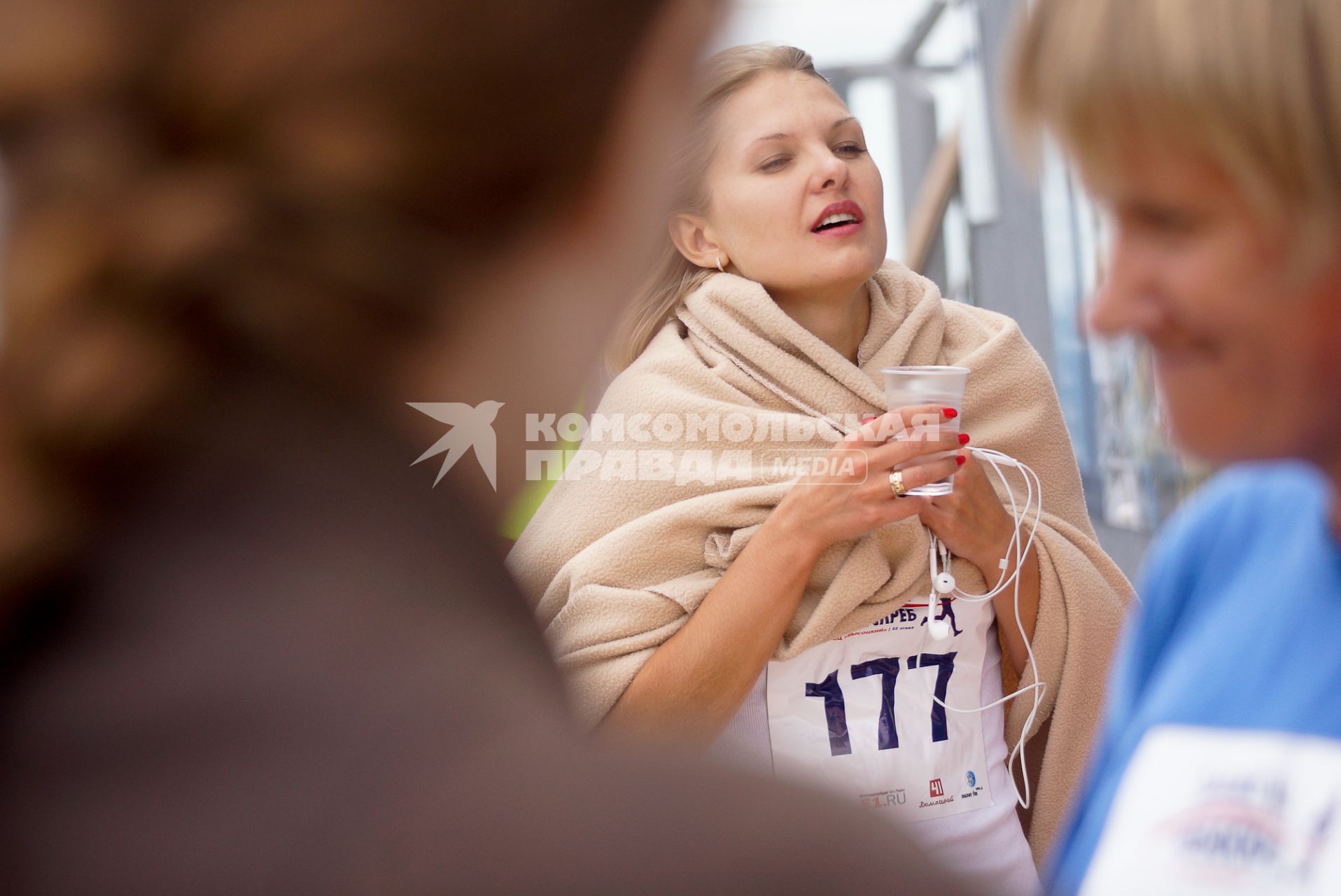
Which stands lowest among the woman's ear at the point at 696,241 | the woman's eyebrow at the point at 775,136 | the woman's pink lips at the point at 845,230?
the woman's pink lips at the point at 845,230

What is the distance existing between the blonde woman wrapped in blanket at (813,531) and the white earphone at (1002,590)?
1 centimetres

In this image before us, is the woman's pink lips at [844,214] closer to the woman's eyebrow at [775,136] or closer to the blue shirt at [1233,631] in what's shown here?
the woman's eyebrow at [775,136]

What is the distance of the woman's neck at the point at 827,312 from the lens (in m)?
1.68

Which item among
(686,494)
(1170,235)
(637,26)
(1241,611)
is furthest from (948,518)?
(637,26)

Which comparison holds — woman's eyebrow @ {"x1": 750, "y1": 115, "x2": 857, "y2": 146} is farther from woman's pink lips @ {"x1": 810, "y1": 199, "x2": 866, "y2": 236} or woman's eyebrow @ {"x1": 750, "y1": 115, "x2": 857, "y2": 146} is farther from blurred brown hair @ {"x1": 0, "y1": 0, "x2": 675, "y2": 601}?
blurred brown hair @ {"x1": 0, "y1": 0, "x2": 675, "y2": 601}

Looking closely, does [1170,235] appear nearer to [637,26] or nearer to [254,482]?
[637,26]

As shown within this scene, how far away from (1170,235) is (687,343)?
1039mm

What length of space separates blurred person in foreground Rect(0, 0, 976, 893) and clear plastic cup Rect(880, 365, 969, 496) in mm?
1154

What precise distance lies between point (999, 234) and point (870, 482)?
2.34 meters

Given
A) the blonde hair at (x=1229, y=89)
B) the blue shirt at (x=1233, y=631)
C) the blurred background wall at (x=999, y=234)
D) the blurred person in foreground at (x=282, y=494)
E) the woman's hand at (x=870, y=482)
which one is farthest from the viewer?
the blurred background wall at (x=999, y=234)

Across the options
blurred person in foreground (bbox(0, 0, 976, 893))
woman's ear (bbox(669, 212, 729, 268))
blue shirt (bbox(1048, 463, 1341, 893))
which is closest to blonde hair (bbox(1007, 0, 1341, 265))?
blue shirt (bbox(1048, 463, 1341, 893))

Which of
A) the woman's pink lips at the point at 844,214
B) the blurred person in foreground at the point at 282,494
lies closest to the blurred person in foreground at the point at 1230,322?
the blurred person in foreground at the point at 282,494

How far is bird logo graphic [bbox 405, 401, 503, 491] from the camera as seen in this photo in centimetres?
44

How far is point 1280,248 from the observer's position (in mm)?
702
